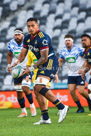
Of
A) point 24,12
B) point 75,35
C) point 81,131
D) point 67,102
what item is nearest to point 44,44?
point 81,131

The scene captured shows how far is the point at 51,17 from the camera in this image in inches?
784

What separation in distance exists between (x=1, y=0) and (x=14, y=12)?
112cm

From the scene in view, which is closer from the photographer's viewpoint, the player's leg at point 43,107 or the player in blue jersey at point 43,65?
the player in blue jersey at point 43,65

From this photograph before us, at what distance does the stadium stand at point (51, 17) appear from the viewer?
18.4 meters

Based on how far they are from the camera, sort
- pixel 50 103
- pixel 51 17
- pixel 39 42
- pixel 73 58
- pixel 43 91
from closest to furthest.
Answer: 1. pixel 43 91
2. pixel 39 42
3. pixel 73 58
4. pixel 50 103
5. pixel 51 17

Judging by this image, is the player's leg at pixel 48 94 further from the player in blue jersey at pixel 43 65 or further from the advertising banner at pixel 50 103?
the advertising banner at pixel 50 103

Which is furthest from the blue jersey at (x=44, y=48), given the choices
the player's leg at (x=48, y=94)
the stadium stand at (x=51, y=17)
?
the stadium stand at (x=51, y=17)

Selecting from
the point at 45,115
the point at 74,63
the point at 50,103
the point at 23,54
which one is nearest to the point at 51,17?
the point at 50,103

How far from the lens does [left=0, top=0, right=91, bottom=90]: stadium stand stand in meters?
18.4

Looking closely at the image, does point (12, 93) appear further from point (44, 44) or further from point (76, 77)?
point (44, 44)

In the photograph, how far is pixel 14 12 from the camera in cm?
2109

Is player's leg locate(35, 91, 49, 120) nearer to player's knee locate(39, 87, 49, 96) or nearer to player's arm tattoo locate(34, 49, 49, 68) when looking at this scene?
player's knee locate(39, 87, 49, 96)

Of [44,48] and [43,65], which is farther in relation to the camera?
[43,65]

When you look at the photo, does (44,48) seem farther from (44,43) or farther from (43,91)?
(43,91)
